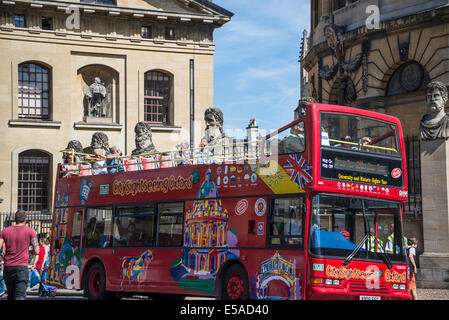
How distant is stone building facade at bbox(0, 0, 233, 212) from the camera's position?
42375 mm

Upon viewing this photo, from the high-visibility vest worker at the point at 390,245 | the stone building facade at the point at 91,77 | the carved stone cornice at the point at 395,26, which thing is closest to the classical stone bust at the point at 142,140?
the high-visibility vest worker at the point at 390,245

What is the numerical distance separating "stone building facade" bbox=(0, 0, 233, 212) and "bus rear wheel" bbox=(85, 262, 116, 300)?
22.9m

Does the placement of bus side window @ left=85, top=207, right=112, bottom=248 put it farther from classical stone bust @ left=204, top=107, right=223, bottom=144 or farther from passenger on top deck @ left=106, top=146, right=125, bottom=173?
classical stone bust @ left=204, top=107, right=223, bottom=144

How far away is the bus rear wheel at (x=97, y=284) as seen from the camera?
19328 mm

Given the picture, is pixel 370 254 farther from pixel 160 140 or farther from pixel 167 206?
pixel 160 140

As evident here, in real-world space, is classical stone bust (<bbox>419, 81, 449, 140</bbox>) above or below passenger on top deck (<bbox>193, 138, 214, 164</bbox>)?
above

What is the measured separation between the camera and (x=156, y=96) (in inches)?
1806

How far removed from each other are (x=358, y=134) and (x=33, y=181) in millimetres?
30475

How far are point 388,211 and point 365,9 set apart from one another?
18638 millimetres

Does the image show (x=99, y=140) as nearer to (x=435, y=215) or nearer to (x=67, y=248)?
(x=67, y=248)

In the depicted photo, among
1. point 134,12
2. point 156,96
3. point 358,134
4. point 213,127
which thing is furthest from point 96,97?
point 358,134

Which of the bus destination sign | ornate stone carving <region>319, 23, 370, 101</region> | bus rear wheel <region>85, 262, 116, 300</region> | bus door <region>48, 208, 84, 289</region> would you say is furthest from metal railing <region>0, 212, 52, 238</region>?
the bus destination sign

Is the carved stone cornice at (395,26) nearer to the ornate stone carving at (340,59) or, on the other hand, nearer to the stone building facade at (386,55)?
the stone building facade at (386,55)

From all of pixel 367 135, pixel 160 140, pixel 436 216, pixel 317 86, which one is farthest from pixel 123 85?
pixel 367 135
